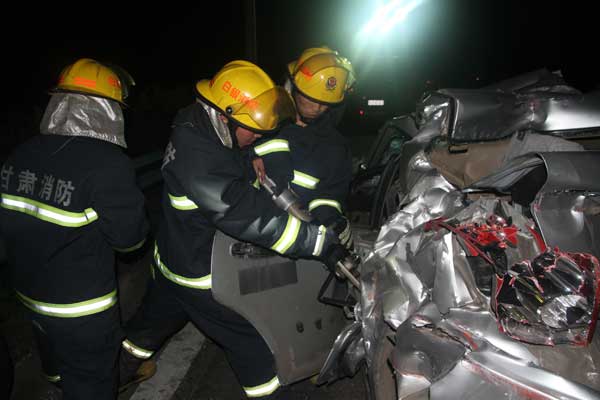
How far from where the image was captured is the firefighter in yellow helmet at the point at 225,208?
201 centimetres

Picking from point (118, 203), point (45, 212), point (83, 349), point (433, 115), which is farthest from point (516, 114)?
point (83, 349)

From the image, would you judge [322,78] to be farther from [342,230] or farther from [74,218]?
[74,218]

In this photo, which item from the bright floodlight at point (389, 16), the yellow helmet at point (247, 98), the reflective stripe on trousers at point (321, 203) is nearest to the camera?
the yellow helmet at point (247, 98)

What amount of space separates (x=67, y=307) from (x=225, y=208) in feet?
3.01

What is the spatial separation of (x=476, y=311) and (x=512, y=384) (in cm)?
30

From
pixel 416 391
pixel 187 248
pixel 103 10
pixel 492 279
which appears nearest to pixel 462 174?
pixel 492 279

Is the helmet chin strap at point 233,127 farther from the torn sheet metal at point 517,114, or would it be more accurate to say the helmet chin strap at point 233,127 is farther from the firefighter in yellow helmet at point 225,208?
the torn sheet metal at point 517,114

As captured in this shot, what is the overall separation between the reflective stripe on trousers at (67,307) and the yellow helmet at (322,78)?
1729 mm

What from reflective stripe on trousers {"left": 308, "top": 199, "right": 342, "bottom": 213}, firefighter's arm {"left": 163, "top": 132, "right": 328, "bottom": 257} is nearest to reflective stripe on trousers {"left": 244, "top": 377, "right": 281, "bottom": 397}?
firefighter's arm {"left": 163, "top": 132, "right": 328, "bottom": 257}

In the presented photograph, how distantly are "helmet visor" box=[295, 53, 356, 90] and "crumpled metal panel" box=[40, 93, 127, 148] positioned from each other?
127 cm

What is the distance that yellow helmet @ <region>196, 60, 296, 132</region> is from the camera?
2.08 meters

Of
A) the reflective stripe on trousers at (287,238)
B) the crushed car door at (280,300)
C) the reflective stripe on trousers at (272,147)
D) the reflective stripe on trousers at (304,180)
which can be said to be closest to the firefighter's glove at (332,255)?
the crushed car door at (280,300)

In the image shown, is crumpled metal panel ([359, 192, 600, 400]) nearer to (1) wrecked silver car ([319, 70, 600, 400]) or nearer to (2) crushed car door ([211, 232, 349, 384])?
(1) wrecked silver car ([319, 70, 600, 400])

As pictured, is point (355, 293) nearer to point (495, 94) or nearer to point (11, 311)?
point (495, 94)
